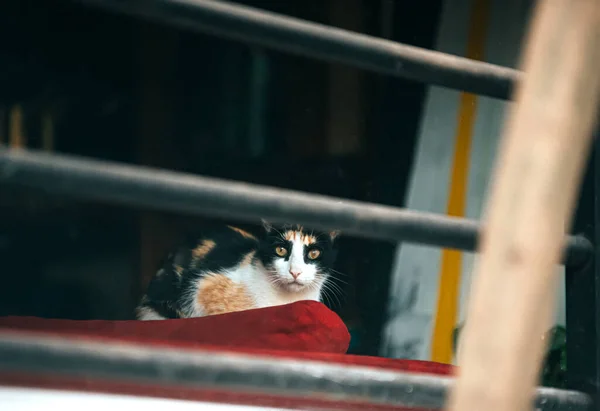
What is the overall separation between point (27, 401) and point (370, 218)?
14.1 inches

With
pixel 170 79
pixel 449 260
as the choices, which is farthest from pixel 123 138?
pixel 449 260

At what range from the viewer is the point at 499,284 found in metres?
0.34

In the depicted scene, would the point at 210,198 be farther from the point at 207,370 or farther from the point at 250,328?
the point at 250,328

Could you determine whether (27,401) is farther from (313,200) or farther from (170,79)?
(170,79)

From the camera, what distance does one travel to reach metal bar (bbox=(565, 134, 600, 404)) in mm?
618

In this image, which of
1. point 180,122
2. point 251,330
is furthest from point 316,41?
point 180,122

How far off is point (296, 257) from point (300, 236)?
65 millimetres

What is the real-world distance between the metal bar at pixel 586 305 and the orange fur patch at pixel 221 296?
3.72ft

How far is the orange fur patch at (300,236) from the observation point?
176 cm

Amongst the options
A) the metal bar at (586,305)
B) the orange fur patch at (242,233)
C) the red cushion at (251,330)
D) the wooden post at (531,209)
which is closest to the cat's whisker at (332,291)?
the orange fur patch at (242,233)

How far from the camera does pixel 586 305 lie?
63cm

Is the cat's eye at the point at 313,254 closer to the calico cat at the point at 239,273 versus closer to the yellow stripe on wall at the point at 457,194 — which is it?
the calico cat at the point at 239,273

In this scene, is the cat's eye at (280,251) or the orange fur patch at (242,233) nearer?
the cat's eye at (280,251)

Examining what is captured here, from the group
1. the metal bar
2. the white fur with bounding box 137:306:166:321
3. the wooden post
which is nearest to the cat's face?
the white fur with bounding box 137:306:166:321
